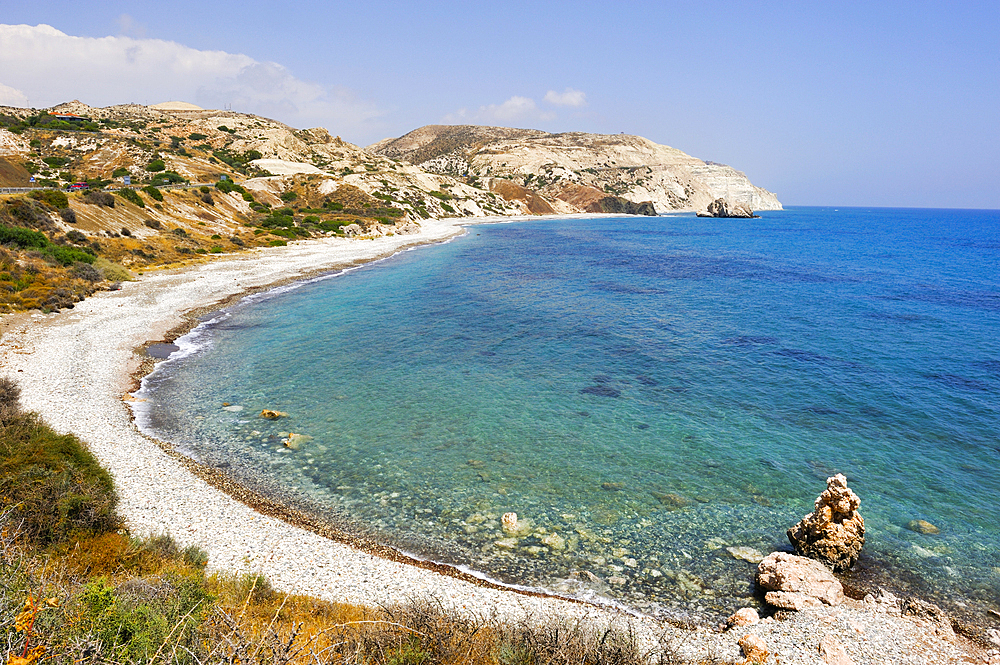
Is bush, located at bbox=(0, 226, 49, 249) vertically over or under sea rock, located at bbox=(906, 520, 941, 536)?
over

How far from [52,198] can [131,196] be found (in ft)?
30.1

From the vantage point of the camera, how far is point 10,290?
93.5 feet

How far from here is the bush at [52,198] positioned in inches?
1658

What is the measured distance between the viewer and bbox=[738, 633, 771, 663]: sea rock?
8.73 meters

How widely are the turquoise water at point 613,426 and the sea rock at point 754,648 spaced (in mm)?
1159

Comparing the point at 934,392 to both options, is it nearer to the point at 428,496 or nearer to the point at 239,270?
the point at 428,496

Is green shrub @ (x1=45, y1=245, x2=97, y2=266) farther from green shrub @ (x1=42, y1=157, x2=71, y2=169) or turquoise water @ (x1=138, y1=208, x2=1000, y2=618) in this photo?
green shrub @ (x1=42, y1=157, x2=71, y2=169)

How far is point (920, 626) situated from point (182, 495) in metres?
16.3

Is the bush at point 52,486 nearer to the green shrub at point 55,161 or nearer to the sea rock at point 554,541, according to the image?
the sea rock at point 554,541

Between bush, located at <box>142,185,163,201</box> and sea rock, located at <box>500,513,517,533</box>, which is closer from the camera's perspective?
sea rock, located at <box>500,513,517,533</box>

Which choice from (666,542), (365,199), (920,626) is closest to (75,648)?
(666,542)

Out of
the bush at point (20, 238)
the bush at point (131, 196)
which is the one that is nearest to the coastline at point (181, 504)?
the bush at point (20, 238)

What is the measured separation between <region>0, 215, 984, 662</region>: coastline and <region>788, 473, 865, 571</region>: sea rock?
1.30 m

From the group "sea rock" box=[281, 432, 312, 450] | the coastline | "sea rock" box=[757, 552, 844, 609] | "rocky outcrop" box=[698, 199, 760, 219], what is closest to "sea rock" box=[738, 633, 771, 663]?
the coastline
